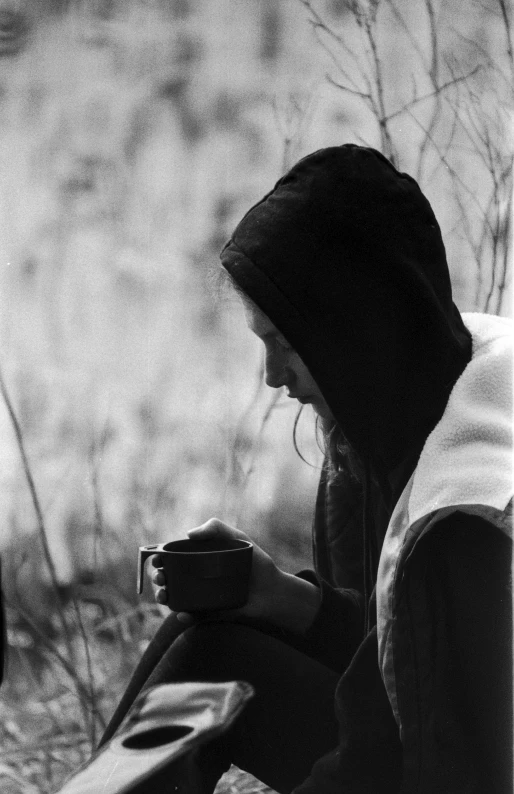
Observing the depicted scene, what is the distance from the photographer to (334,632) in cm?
138

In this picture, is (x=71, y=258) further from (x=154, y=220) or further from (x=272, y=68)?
(x=272, y=68)

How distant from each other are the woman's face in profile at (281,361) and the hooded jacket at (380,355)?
0.05 metres

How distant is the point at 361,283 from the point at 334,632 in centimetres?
56

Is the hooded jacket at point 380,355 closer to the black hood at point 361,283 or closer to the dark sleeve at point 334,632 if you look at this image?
the black hood at point 361,283

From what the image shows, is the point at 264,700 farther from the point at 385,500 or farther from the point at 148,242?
the point at 148,242

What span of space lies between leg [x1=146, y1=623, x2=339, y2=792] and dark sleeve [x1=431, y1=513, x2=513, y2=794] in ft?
1.00

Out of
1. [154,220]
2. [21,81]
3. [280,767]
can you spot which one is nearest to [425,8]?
[154,220]

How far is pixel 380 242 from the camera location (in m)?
1.07

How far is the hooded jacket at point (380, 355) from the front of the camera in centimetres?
100

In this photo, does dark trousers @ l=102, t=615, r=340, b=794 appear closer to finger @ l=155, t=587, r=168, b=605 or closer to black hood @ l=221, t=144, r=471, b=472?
finger @ l=155, t=587, r=168, b=605

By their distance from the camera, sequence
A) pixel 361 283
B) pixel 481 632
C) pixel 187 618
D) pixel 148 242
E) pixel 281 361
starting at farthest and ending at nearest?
pixel 148 242, pixel 187 618, pixel 281 361, pixel 361 283, pixel 481 632

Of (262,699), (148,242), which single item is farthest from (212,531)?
(148,242)

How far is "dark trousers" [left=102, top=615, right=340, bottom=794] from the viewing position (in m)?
1.25

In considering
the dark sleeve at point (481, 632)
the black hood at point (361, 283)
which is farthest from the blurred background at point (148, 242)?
the dark sleeve at point (481, 632)
